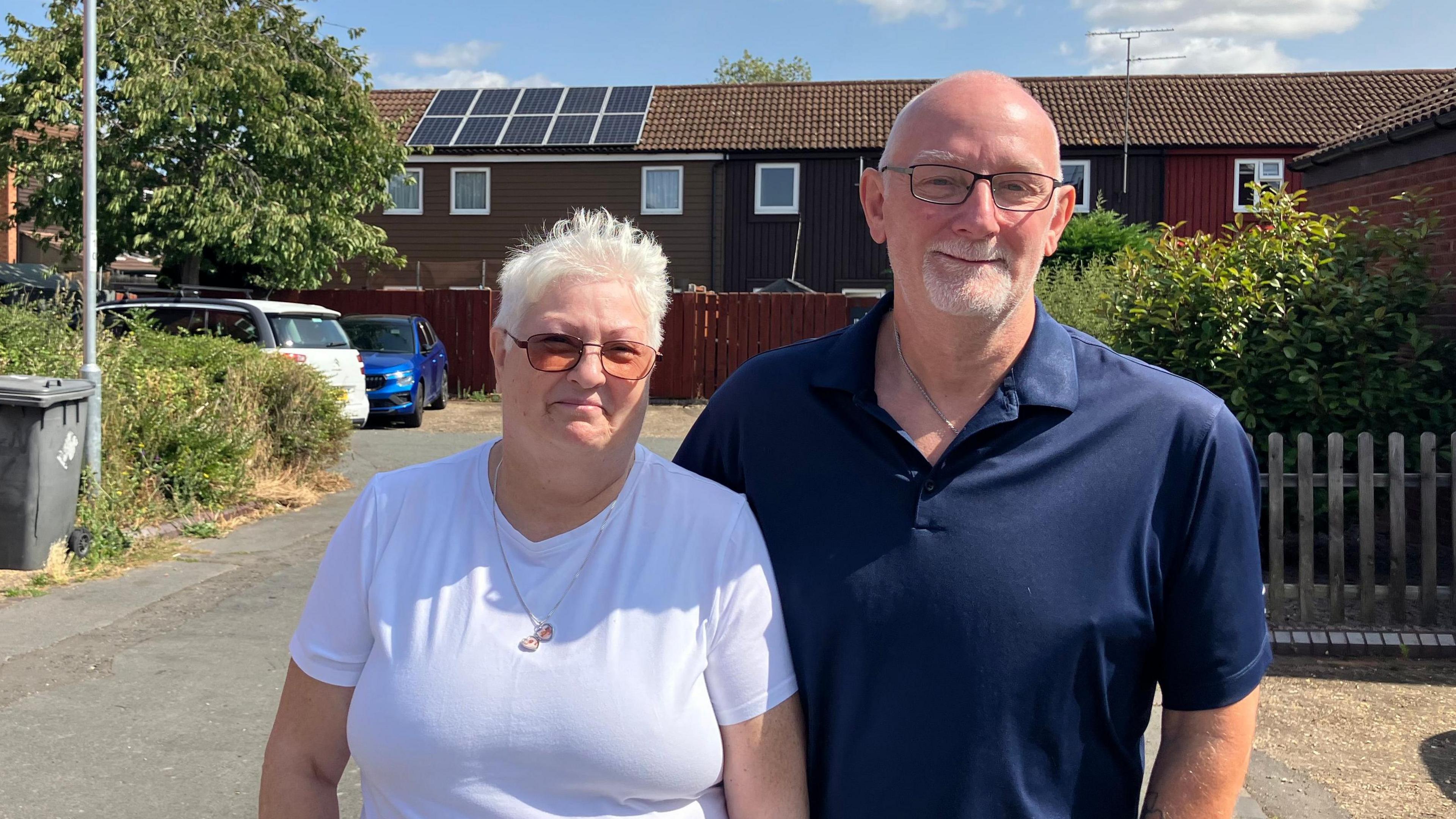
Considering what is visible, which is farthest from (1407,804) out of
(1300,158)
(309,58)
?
(309,58)

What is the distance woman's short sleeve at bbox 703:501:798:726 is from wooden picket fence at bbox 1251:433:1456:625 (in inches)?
212

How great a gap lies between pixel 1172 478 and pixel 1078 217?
75.4ft

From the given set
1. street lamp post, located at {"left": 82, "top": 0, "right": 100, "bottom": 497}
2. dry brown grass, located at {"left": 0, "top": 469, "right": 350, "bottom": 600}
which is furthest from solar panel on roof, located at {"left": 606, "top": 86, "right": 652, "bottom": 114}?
street lamp post, located at {"left": 82, "top": 0, "right": 100, "bottom": 497}

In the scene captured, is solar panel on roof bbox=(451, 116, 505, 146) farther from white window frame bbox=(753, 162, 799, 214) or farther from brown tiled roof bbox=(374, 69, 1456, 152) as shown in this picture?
white window frame bbox=(753, 162, 799, 214)

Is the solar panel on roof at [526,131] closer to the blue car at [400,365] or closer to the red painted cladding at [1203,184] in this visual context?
the blue car at [400,365]

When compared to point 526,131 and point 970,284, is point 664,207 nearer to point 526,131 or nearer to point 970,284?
point 526,131

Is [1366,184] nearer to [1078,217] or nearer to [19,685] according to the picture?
[19,685]

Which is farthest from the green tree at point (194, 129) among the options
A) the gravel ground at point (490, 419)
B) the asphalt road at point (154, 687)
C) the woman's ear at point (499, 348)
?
the woman's ear at point (499, 348)

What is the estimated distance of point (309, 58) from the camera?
20203 millimetres

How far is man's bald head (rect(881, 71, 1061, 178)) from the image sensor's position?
2.11 meters

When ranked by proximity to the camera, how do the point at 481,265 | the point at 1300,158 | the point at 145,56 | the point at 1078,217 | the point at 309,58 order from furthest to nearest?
the point at 481,265, the point at 1078,217, the point at 309,58, the point at 145,56, the point at 1300,158

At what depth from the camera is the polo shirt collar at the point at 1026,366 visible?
81.4 inches

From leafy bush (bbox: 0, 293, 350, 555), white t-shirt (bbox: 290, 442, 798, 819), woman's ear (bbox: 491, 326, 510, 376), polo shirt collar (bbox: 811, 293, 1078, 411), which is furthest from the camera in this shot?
leafy bush (bbox: 0, 293, 350, 555)

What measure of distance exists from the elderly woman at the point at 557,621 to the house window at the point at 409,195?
2873 centimetres
